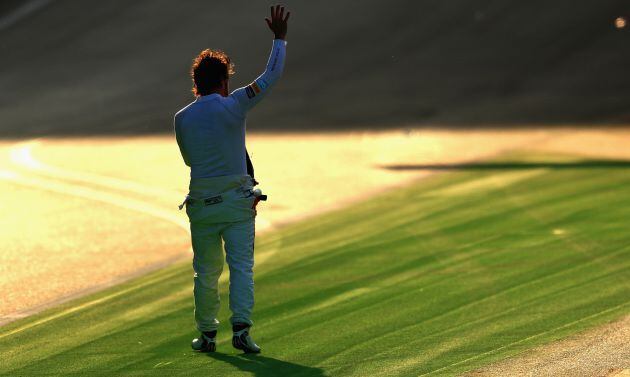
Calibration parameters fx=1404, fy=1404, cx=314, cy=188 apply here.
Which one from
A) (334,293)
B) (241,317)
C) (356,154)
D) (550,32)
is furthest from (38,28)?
(241,317)

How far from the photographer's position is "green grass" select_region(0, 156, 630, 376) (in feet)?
26.0

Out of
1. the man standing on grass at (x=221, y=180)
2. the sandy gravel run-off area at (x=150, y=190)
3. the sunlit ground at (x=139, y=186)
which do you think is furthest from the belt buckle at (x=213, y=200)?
the sunlit ground at (x=139, y=186)

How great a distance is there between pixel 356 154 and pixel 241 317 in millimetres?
8366

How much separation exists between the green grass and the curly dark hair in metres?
1.53

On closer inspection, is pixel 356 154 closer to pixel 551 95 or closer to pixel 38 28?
pixel 551 95

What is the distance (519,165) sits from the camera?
14.7 metres

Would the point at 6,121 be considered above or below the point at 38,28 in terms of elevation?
below

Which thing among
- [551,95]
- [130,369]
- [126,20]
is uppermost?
[126,20]

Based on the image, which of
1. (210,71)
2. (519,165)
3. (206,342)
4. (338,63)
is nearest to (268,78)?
(210,71)

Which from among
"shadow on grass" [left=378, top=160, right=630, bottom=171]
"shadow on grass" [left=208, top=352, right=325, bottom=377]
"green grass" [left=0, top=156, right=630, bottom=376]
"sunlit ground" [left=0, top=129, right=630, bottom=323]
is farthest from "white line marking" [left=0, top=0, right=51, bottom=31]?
"shadow on grass" [left=208, top=352, right=325, bottom=377]

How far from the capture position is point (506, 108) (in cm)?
1834

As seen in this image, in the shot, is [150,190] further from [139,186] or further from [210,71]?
[210,71]

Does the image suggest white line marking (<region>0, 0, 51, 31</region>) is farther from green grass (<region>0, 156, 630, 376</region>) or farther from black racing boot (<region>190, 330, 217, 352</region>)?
black racing boot (<region>190, 330, 217, 352</region>)

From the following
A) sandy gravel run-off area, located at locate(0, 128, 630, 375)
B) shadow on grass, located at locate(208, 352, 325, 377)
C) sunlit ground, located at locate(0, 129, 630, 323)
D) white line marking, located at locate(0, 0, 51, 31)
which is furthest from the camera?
white line marking, located at locate(0, 0, 51, 31)
